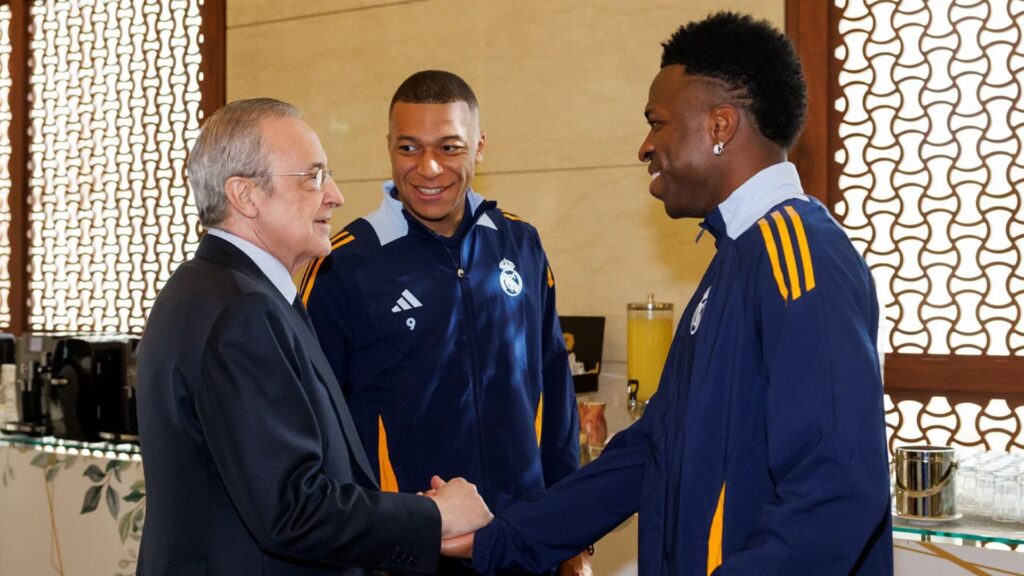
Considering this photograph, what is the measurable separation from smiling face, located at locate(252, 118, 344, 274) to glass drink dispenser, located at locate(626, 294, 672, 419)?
1.52 meters

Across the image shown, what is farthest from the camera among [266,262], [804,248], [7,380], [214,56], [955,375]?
[214,56]

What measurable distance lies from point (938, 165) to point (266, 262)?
2.09 meters

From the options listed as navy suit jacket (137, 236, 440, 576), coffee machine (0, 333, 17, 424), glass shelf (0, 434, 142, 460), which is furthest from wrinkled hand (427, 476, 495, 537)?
coffee machine (0, 333, 17, 424)

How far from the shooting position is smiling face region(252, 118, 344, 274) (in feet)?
5.70

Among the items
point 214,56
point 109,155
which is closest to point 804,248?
point 214,56

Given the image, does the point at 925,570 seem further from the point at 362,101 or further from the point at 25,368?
the point at 25,368

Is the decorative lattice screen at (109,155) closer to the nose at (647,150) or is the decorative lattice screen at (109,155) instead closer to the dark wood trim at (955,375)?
the dark wood trim at (955,375)

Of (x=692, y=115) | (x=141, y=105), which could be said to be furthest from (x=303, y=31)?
(x=692, y=115)

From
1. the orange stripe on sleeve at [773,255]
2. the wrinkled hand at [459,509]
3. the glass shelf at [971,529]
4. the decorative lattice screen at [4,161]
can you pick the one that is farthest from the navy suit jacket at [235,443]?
the decorative lattice screen at [4,161]

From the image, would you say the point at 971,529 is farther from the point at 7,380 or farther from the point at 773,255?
the point at 7,380

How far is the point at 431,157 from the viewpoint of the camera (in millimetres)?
2285

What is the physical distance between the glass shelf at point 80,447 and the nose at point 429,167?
1622 millimetres

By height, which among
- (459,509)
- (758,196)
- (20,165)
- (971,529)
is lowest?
(971,529)

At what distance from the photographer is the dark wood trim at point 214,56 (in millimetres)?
4230
